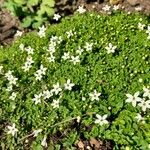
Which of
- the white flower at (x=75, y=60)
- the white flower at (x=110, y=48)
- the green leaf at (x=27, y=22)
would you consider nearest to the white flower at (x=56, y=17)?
the green leaf at (x=27, y=22)

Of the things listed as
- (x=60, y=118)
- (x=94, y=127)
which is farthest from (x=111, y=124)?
(x=60, y=118)

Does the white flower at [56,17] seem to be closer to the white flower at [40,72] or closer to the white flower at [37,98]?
the white flower at [40,72]

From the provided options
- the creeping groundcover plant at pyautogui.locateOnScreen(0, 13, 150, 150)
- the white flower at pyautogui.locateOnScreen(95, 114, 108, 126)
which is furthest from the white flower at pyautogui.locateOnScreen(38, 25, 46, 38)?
the white flower at pyautogui.locateOnScreen(95, 114, 108, 126)

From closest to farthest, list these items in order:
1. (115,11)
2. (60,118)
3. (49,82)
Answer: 1. (60,118)
2. (49,82)
3. (115,11)

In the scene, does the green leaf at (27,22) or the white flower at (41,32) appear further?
the green leaf at (27,22)

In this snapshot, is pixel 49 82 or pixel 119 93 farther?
pixel 49 82

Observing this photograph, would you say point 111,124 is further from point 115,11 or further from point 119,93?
point 115,11
